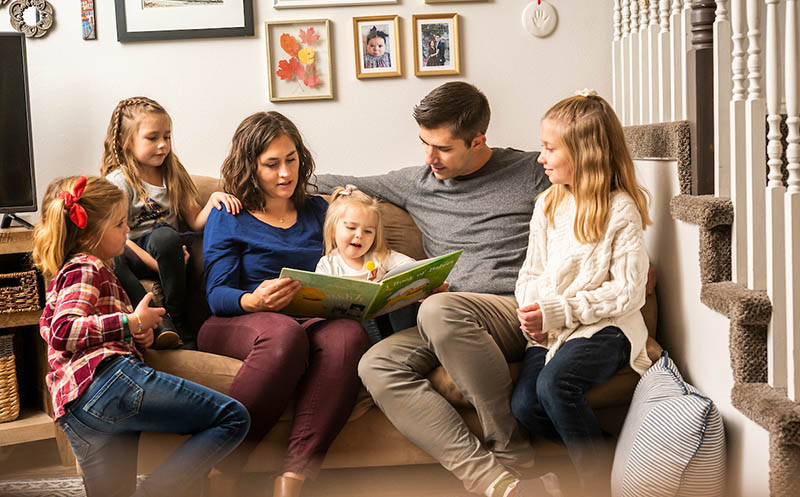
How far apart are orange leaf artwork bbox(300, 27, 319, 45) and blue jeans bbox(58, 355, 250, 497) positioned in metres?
1.41

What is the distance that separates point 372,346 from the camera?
206 centimetres

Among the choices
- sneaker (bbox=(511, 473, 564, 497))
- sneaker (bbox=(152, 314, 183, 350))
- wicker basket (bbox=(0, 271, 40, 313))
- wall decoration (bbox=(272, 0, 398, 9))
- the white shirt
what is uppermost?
wall decoration (bbox=(272, 0, 398, 9))

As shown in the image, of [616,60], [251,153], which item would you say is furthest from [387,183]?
[616,60]

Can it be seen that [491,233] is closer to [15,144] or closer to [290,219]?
[290,219]

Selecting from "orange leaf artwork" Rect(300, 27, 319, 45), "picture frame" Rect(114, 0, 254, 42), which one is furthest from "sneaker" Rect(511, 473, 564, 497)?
"picture frame" Rect(114, 0, 254, 42)

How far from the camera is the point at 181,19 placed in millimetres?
2740

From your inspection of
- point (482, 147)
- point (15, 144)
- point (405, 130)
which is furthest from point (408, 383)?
point (15, 144)

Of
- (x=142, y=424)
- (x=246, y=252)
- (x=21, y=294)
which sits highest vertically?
(x=246, y=252)

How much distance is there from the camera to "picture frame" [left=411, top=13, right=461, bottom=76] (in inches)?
108

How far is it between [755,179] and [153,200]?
1.69m

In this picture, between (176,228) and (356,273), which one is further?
(176,228)

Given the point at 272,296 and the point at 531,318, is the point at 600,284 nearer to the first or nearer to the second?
the point at 531,318

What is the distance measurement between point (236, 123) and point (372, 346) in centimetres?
115

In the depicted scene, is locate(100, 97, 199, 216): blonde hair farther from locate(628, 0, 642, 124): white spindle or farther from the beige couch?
locate(628, 0, 642, 124): white spindle
